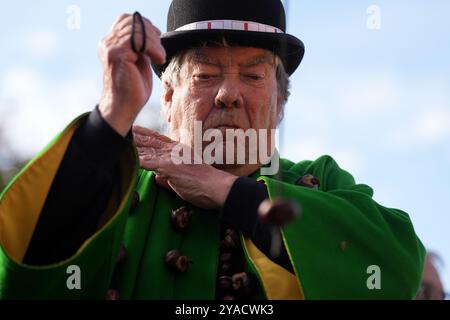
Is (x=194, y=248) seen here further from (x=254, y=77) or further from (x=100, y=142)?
(x=254, y=77)

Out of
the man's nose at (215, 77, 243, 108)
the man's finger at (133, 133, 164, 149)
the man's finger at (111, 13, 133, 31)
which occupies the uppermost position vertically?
the man's finger at (111, 13, 133, 31)

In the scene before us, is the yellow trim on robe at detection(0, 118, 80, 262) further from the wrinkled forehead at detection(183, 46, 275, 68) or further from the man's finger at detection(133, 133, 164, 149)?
the wrinkled forehead at detection(183, 46, 275, 68)

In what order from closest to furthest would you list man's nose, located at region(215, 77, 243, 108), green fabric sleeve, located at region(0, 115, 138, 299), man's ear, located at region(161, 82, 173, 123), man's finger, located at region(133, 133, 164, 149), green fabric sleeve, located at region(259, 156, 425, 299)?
green fabric sleeve, located at region(0, 115, 138, 299) → green fabric sleeve, located at region(259, 156, 425, 299) → man's finger, located at region(133, 133, 164, 149) → man's nose, located at region(215, 77, 243, 108) → man's ear, located at region(161, 82, 173, 123)

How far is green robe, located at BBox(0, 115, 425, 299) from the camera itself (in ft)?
11.3

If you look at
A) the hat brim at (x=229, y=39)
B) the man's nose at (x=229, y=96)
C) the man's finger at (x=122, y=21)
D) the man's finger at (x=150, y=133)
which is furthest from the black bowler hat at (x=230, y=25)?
the man's finger at (x=122, y=21)

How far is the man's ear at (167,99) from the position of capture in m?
4.61

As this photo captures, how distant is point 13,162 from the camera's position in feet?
44.8

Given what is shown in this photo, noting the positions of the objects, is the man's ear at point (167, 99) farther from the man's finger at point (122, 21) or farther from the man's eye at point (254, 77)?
the man's finger at point (122, 21)

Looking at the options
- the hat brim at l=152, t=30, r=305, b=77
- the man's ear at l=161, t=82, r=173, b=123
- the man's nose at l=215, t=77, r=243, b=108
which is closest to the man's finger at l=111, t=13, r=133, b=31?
the man's nose at l=215, t=77, r=243, b=108

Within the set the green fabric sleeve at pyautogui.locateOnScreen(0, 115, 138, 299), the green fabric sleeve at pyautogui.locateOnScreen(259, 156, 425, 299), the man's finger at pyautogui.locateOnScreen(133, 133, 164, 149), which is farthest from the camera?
the man's finger at pyautogui.locateOnScreen(133, 133, 164, 149)

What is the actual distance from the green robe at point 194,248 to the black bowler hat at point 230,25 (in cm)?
81

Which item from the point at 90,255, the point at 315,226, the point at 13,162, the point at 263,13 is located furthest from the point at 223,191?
the point at 13,162
